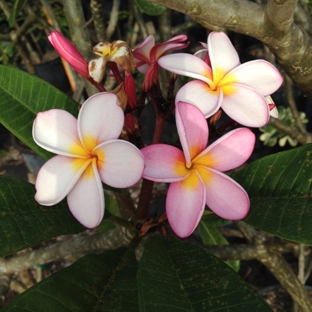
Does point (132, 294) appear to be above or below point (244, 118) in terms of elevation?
below

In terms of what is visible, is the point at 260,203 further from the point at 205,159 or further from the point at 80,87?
the point at 80,87

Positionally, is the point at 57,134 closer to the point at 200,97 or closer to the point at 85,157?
the point at 85,157

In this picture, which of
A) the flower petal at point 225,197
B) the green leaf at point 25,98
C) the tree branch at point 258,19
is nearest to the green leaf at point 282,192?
the flower petal at point 225,197

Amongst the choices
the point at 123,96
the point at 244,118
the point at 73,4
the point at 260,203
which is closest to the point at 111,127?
the point at 123,96

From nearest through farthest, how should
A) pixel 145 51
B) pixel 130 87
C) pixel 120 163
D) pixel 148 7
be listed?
1. pixel 120 163
2. pixel 130 87
3. pixel 145 51
4. pixel 148 7

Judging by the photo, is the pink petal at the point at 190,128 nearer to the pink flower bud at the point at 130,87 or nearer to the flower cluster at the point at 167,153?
the flower cluster at the point at 167,153

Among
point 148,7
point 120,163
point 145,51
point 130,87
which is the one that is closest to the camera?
point 120,163

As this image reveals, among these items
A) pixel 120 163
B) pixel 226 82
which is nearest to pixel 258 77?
pixel 226 82
